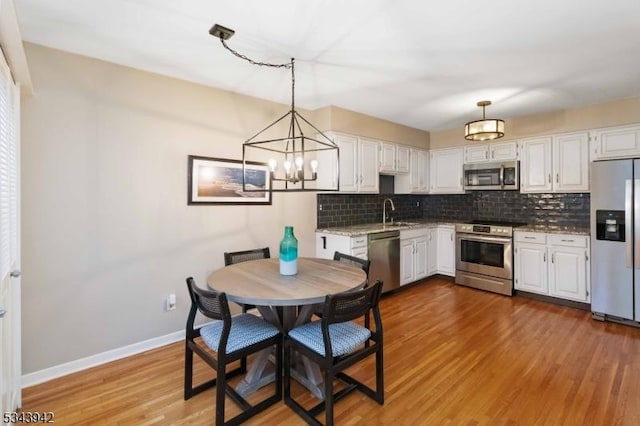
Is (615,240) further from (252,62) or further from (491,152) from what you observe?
(252,62)

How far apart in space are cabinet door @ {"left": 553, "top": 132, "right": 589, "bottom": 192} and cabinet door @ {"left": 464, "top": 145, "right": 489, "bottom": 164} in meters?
0.86

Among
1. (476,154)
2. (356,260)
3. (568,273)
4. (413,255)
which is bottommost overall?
(568,273)

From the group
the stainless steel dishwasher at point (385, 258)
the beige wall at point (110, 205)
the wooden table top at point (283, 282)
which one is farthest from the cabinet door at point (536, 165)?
the beige wall at point (110, 205)

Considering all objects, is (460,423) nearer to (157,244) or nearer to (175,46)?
(157,244)

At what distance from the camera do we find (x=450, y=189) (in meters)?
5.26

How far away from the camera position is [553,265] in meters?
3.96

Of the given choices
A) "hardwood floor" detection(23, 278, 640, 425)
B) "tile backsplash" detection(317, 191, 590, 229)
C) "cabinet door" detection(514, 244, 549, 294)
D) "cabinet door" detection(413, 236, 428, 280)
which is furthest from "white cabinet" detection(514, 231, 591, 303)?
"cabinet door" detection(413, 236, 428, 280)

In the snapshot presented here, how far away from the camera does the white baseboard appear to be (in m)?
2.35

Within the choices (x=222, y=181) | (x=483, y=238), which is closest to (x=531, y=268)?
(x=483, y=238)

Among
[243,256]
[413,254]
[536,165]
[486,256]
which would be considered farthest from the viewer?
[413,254]

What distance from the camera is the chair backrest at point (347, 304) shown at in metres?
1.78

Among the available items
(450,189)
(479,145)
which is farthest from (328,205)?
(479,145)

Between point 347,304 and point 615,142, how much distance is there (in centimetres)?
409

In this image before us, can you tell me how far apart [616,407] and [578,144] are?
3.20m
